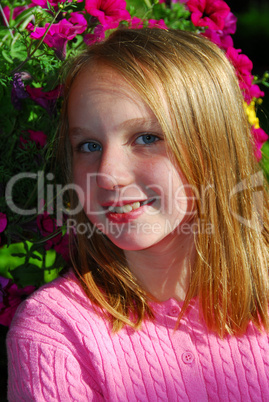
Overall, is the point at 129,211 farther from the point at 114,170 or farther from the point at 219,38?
the point at 219,38

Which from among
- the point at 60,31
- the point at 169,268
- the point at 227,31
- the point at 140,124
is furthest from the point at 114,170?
the point at 227,31

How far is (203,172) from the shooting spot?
1443 millimetres

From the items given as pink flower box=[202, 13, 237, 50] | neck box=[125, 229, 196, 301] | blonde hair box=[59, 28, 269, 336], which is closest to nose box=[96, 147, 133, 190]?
blonde hair box=[59, 28, 269, 336]

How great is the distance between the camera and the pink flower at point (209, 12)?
5.71ft

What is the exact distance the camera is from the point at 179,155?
53.6 inches

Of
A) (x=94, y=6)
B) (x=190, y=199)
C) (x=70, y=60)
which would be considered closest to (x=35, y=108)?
(x=70, y=60)

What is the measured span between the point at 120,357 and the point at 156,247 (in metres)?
0.33

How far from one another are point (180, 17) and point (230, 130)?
895 millimetres

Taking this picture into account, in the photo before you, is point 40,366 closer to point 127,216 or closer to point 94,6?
point 127,216

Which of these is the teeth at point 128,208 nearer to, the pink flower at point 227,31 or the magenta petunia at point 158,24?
the magenta petunia at point 158,24

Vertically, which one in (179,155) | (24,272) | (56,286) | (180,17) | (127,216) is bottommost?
(24,272)

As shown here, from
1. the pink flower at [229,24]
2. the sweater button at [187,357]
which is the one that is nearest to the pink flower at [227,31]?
the pink flower at [229,24]

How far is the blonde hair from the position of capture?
4.55 feet

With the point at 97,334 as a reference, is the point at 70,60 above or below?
above
